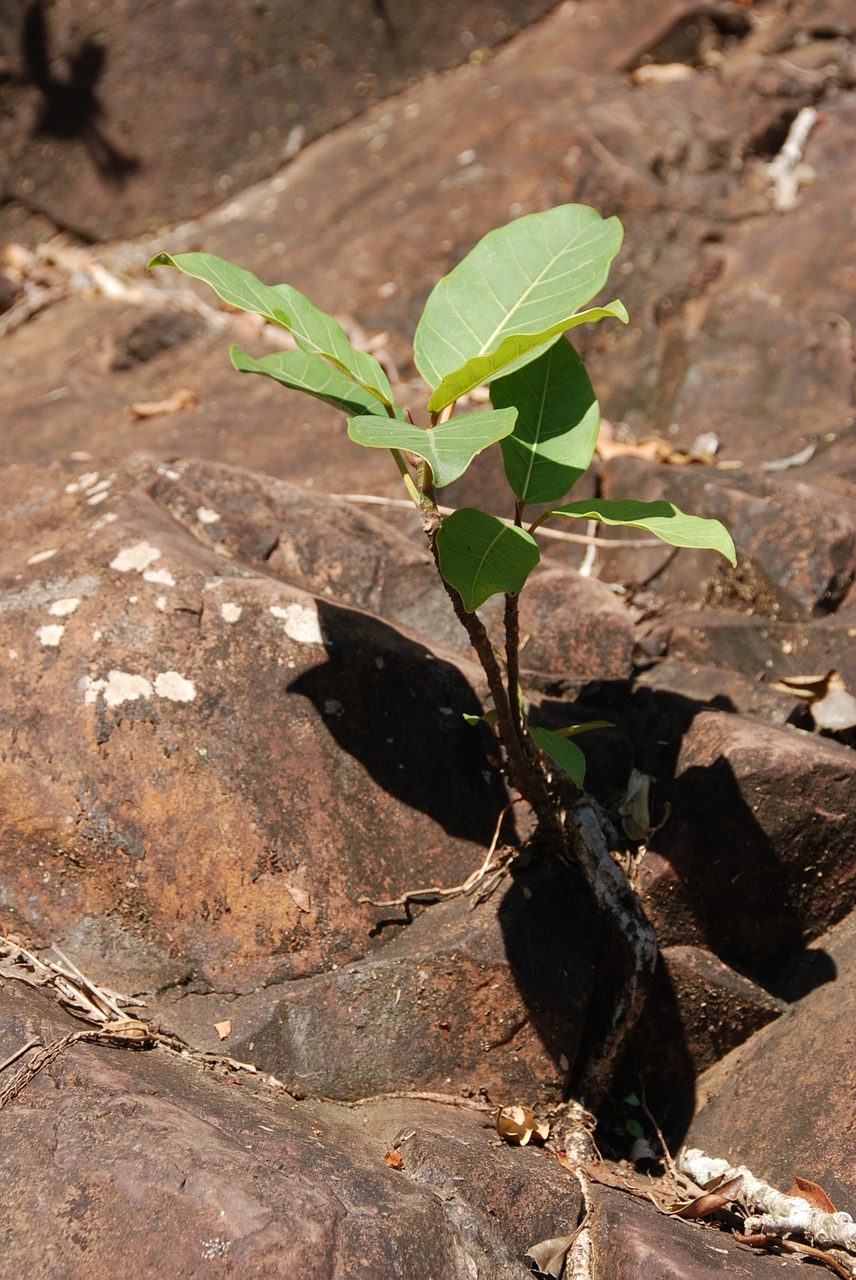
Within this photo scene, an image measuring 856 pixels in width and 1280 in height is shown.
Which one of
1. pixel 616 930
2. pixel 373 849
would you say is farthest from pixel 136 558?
pixel 616 930

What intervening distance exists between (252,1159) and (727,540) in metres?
1.17

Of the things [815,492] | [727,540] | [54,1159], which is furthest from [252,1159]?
[815,492]

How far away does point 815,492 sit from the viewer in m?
3.09

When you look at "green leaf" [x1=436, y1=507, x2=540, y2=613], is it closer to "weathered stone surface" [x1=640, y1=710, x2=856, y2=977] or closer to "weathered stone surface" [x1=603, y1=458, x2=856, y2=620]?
"weathered stone surface" [x1=640, y1=710, x2=856, y2=977]

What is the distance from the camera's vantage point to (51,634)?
2.14m

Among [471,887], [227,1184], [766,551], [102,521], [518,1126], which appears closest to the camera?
[227,1184]

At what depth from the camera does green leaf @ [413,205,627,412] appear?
180 centimetres

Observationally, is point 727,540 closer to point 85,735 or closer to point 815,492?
point 85,735

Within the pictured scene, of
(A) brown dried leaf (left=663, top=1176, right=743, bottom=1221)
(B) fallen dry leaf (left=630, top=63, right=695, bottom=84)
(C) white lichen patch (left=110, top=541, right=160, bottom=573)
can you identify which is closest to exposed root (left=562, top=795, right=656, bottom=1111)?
(A) brown dried leaf (left=663, top=1176, right=743, bottom=1221)

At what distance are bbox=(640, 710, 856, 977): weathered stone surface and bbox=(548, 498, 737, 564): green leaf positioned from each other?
2.12 feet

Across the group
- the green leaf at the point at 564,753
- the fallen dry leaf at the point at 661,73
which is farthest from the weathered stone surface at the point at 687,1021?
the fallen dry leaf at the point at 661,73

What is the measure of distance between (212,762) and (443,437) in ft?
2.93

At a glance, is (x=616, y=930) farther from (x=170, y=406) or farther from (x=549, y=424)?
(x=170, y=406)

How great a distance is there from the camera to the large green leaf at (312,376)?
1746mm
